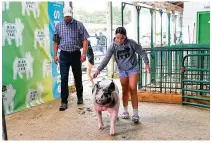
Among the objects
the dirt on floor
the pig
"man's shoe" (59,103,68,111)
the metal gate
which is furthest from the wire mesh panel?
the pig

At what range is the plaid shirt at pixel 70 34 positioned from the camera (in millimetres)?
4852

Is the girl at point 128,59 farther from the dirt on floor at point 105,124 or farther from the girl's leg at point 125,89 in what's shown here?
the dirt on floor at point 105,124

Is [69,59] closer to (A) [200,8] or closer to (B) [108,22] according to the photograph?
(B) [108,22]

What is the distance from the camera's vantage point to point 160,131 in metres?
3.79

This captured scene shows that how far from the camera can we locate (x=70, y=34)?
15.9 feet

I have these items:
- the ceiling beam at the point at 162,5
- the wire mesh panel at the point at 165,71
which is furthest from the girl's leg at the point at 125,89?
the ceiling beam at the point at 162,5

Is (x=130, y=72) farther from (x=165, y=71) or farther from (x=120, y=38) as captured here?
(x=165, y=71)

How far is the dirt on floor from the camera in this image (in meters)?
3.66

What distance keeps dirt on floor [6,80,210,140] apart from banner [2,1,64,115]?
0.31 m

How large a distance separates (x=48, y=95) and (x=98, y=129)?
2.09m

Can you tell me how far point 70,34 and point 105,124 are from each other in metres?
1.63

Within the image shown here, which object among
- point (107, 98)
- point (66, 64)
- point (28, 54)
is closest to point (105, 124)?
point (107, 98)

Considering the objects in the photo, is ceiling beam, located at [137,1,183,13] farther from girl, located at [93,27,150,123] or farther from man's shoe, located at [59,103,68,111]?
girl, located at [93,27,150,123]

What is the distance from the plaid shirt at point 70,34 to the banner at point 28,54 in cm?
57
